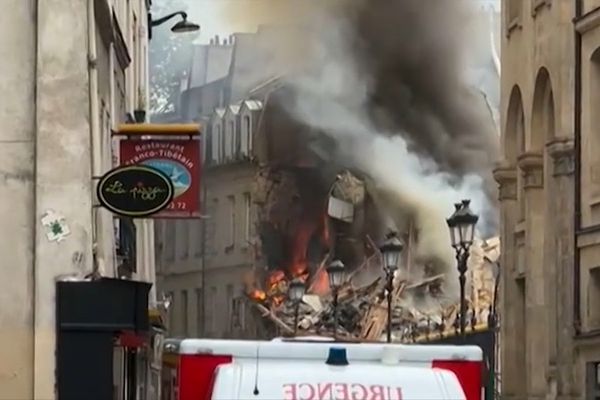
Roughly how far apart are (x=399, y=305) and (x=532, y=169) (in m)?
28.3

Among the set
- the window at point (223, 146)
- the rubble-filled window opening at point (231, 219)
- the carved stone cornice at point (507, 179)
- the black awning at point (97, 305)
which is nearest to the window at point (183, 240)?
the rubble-filled window opening at point (231, 219)

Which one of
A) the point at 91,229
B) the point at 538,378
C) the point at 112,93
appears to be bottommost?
the point at 538,378

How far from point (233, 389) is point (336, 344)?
42.0 inches

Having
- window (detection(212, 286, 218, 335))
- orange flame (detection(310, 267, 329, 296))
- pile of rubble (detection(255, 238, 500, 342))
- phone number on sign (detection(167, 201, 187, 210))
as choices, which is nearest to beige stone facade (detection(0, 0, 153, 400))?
phone number on sign (detection(167, 201, 187, 210))

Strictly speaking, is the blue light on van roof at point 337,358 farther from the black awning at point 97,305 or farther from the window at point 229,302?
the window at point 229,302

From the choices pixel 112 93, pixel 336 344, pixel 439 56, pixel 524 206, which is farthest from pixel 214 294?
pixel 336 344

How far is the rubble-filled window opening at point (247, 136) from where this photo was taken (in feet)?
217

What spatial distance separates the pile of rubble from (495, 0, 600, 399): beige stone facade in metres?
20.1

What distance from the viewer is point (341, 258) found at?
6650cm

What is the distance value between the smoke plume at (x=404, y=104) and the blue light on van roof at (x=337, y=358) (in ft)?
183

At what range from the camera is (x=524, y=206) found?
37.5 m

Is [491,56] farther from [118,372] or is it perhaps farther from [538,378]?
[118,372]

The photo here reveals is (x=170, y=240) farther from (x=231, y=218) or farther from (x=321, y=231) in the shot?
(x=321, y=231)

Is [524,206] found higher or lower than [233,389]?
higher
